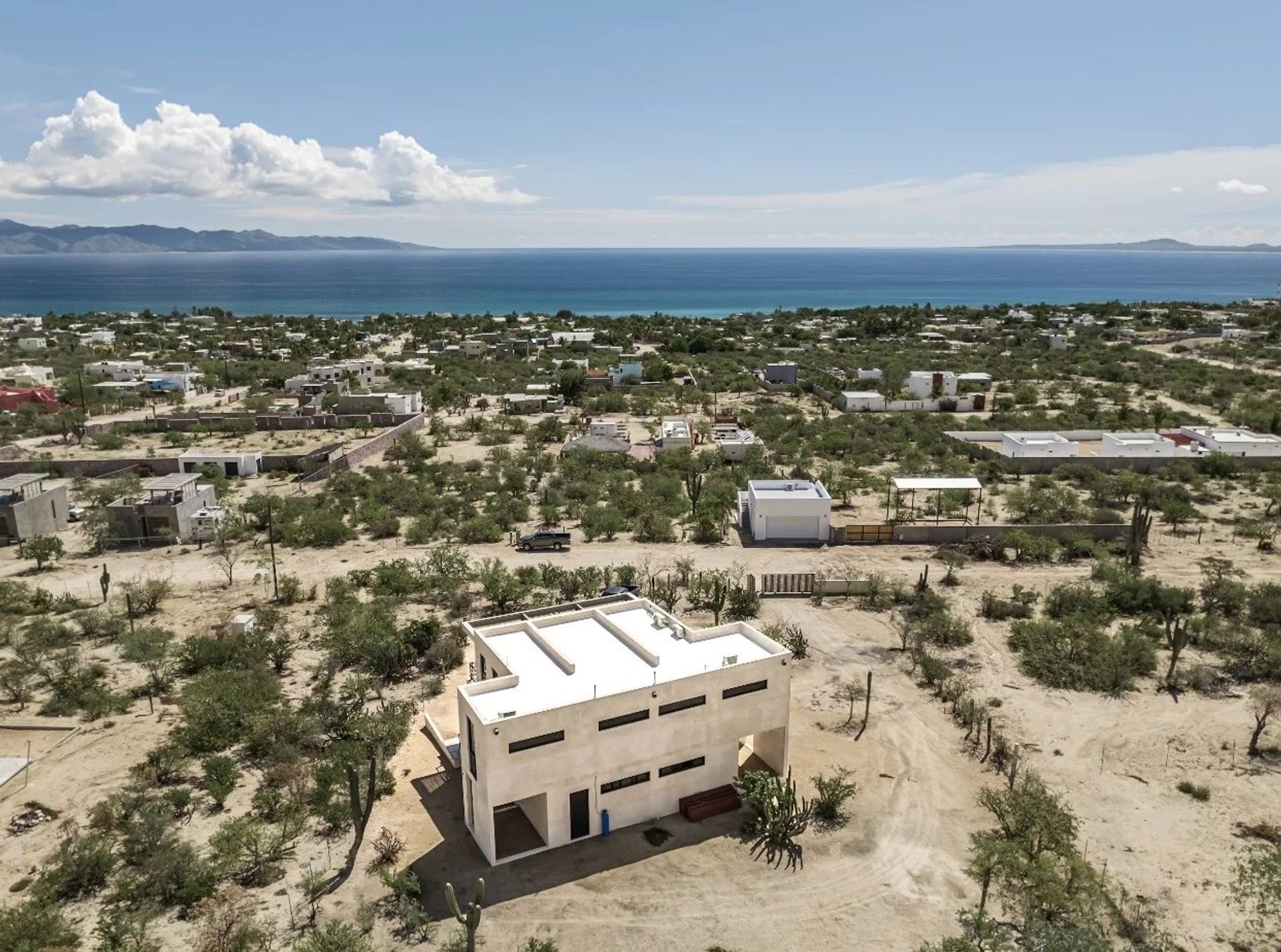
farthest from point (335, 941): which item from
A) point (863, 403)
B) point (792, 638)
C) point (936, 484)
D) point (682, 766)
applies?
point (863, 403)

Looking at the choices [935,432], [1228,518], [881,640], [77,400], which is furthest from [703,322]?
[881,640]

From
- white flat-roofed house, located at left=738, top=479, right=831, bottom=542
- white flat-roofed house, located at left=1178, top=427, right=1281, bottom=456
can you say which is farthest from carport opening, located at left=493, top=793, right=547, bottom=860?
white flat-roofed house, located at left=1178, top=427, right=1281, bottom=456

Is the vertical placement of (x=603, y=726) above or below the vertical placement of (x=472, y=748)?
above

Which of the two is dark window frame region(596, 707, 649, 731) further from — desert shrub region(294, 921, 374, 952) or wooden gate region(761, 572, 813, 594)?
wooden gate region(761, 572, 813, 594)

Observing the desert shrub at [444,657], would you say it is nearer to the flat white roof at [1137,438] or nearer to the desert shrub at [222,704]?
the desert shrub at [222,704]

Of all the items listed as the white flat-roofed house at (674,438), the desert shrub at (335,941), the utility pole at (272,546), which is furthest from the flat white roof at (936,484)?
the desert shrub at (335,941)

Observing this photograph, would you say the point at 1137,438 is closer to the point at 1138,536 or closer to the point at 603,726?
the point at 1138,536

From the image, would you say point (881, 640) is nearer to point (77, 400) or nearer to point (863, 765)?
point (863, 765)
